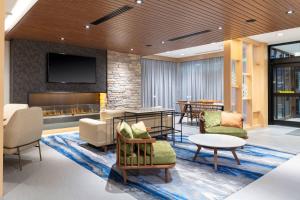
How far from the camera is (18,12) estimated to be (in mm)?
4531

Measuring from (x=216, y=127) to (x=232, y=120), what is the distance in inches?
16.4

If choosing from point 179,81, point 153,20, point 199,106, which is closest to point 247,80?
point 199,106

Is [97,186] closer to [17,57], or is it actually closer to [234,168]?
[234,168]

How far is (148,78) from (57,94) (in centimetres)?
419

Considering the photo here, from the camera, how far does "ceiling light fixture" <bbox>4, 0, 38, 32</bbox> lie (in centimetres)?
394

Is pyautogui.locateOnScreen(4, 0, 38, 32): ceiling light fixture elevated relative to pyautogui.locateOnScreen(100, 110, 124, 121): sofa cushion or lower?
elevated

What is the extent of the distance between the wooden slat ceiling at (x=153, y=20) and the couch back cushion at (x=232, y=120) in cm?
195

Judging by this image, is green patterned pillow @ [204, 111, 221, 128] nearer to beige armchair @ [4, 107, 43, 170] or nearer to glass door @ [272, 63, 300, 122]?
beige armchair @ [4, 107, 43, 170]

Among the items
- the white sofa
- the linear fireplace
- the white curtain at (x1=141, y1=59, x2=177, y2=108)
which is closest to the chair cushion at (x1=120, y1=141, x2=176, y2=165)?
the white sofa

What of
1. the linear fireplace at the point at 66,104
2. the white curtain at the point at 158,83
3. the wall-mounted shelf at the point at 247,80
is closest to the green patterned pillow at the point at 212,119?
the wall-mounted shelf at the point at 247,80

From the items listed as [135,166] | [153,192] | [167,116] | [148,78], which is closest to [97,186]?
[135,166]

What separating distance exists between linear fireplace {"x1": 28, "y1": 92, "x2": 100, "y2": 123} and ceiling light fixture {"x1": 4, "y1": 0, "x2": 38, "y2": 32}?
2.00 metres

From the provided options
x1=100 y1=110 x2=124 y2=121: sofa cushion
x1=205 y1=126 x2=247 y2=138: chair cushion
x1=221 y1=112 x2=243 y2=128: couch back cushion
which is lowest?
x1=205 y1=126 x2=247 y2=138: chair cushion

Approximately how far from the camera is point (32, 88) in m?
6.21
